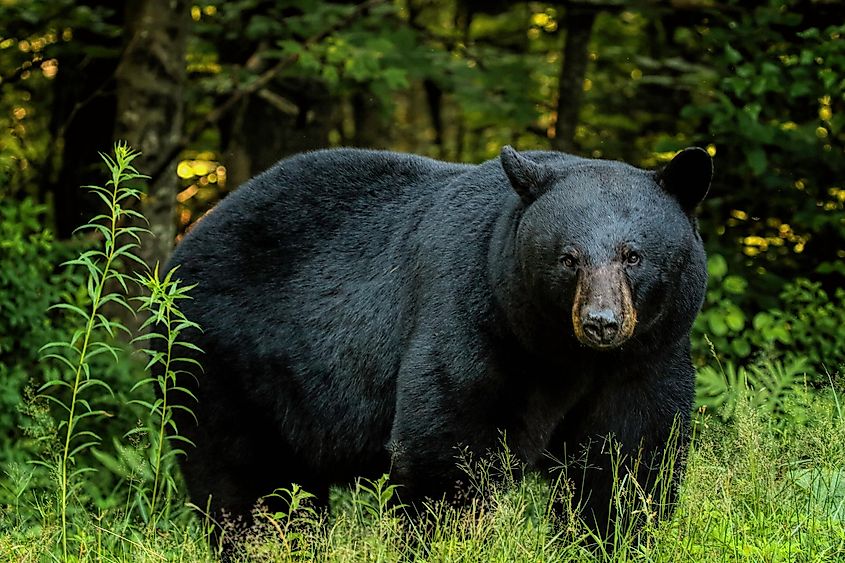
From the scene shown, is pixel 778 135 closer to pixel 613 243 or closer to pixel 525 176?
pixel 525 176

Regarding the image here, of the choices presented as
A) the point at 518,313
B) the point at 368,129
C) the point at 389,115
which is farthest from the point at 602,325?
the point at 368,129

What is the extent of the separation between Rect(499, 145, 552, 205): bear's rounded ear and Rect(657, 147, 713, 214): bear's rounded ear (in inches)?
16.6

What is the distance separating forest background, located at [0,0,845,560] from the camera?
7.32 m

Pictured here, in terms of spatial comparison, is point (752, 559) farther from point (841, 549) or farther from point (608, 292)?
point (608, 292)

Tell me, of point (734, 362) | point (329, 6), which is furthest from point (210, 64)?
point (734, 362)

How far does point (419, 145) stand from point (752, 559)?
38.5 feet

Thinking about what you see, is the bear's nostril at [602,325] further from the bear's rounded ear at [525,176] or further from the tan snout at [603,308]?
the bear's rounded ear at [525,176]

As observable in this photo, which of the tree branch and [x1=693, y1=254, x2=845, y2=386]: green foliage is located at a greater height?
the tree branch

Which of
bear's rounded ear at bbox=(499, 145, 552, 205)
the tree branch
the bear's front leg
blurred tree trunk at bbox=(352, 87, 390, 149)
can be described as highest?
bear's rounded ear at bbox=(499, 145, 552, 205)

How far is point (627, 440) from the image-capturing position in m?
4.39

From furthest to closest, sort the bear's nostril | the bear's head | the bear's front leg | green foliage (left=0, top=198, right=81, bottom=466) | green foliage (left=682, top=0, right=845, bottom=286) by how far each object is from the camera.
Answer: green foliage (left=682, top=0, right=845, bottom=286)
green foliage (left=0, top=198, right=81, bottom=466)
the bear's front leg
the bear's head
the bear's nostril

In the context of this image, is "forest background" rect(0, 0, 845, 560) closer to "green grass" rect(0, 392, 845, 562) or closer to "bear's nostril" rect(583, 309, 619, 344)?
"green grass" rect(0, 392, 845, 562)

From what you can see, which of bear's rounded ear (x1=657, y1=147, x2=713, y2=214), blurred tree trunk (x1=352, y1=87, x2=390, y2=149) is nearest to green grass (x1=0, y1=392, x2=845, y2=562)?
bear's rounded ear (x1=657, y1=147, x2=713, y2=214)

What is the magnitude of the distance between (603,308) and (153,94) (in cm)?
528
